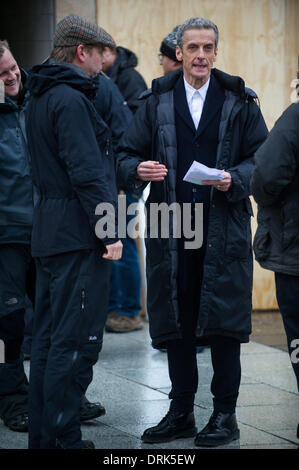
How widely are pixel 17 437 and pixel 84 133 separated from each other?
70.9 inches

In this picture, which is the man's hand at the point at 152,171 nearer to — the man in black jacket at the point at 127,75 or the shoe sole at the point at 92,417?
the shoe sole at the point at 92,417

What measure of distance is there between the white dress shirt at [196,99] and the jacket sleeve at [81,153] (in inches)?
30.7

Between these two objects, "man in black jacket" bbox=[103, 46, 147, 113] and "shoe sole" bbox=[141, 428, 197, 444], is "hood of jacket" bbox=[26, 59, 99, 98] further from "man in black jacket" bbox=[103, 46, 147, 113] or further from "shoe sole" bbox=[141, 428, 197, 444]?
"man in black jacket" bbox=[103, 46, 147, 113]

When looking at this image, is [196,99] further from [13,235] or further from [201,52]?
[13,235]

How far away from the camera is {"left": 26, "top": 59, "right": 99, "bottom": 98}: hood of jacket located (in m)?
4.59

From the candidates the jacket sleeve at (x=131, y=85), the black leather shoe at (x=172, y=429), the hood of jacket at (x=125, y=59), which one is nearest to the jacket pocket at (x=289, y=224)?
the black leather shoe at (x=172, y=429)

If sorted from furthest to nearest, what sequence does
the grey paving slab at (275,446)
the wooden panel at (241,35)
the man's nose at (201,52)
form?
the wooden panel at (241,35) < the man's nose at (201,52) < the grey paving slab at (275,446)

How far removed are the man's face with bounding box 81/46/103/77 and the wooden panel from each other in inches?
149

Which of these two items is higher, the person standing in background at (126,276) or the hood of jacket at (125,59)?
the hood of jacket at (125,59)

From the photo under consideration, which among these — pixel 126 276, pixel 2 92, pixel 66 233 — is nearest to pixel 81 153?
pixel 66 233

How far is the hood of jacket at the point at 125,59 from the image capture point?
7.88 meters

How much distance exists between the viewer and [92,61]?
186 inches

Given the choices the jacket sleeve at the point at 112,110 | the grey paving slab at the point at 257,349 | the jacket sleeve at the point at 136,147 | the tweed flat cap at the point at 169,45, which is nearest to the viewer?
the jacket sleeve at the point at 136,147

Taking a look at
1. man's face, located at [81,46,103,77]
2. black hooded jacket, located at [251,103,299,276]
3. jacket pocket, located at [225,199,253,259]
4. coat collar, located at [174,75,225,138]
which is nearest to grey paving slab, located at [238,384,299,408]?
jacket pocket, located at [225,199,253,259]
